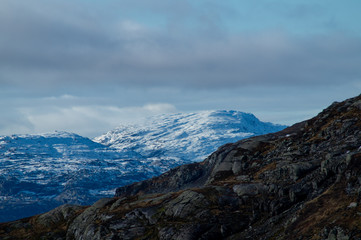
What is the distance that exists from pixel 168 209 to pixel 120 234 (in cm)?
1015

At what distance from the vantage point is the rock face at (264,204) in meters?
57.3

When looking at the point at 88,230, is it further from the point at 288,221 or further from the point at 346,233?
the point at 346,233

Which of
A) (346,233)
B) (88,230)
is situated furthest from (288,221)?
(88,230)

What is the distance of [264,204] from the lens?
7000cm

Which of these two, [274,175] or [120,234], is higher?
[274,175]

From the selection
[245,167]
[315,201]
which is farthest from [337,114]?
[315,201]

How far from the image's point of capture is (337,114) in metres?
107

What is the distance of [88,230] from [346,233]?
A: 177 feet

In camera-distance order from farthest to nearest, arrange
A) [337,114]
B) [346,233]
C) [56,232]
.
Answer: [337,114]
[56,232]
[346,233]

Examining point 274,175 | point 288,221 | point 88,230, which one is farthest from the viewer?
point 88,230

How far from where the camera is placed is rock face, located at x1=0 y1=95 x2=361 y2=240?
57344 millimetres

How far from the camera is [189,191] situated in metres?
84.2

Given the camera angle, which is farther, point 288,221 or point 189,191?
point 189,191

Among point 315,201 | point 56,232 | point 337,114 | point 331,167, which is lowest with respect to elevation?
point 56,232
